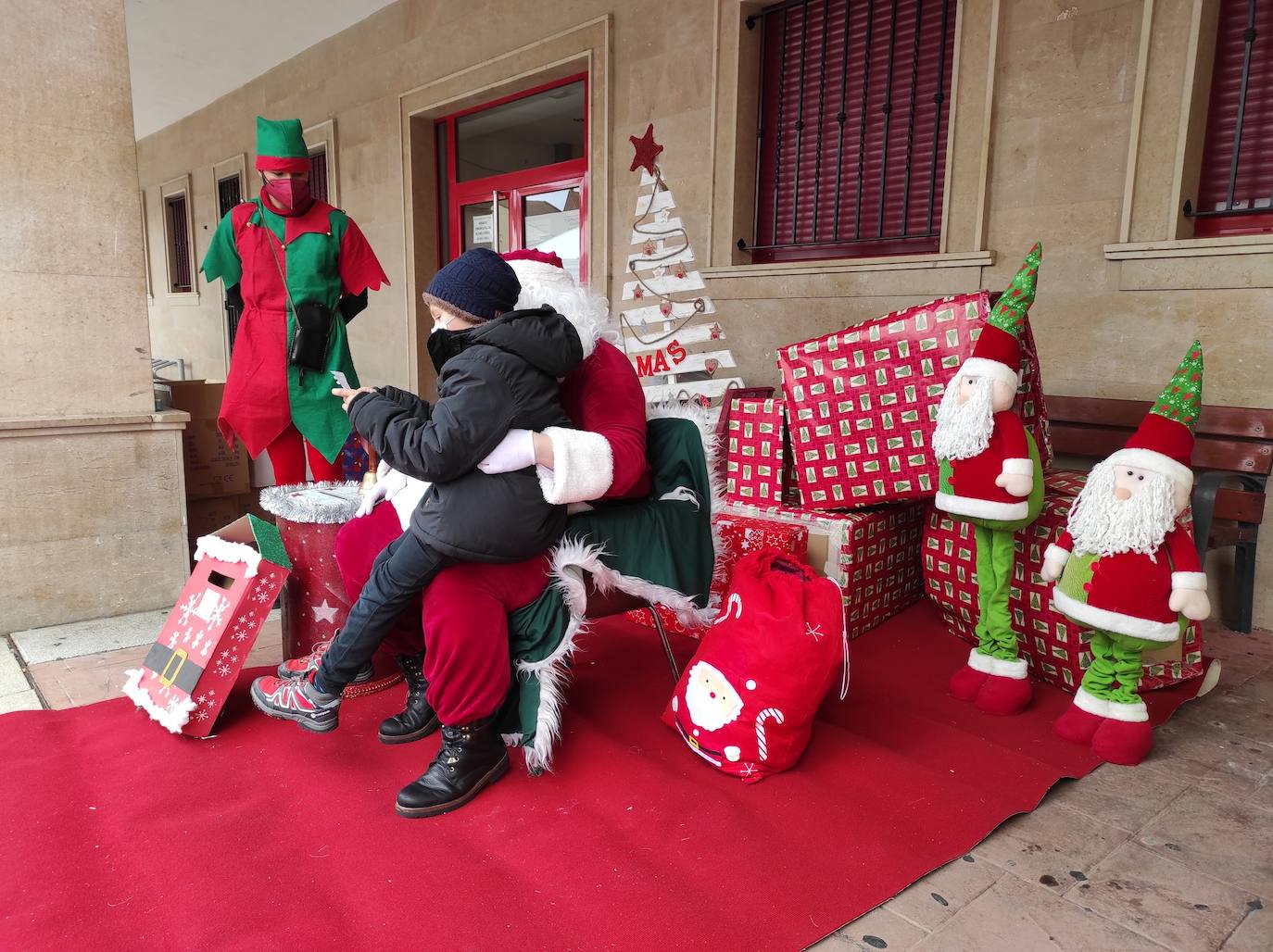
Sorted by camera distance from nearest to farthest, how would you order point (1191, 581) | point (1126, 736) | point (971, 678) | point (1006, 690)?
point (1191, 581), point (1126, 736), point (1006, 690), point (971, 678)

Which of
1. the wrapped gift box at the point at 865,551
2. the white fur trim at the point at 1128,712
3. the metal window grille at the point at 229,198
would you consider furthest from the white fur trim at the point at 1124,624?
the metal window grille at the point at 229,198

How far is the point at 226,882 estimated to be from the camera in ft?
5.50

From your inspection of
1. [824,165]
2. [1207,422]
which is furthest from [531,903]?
[824,165]

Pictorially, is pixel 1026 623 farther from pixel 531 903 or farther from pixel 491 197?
pixel 491 197

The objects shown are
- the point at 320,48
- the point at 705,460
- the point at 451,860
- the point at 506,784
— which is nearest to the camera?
the point at 451,860

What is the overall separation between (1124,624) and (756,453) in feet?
4.53

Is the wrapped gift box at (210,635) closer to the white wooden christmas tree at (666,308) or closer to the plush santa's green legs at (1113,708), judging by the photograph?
the plush santa's green legs at (1113,708)

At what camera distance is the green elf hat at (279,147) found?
3000mm

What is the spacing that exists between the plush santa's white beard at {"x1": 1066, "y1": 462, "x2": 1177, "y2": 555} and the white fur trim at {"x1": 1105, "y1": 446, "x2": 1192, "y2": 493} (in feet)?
0.07

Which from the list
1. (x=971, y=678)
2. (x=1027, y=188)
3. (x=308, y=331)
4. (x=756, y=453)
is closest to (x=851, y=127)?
(x=1027, y=188)

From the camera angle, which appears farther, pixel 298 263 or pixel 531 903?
pixel 298 263

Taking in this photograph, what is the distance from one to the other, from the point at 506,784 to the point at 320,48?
7.50 m

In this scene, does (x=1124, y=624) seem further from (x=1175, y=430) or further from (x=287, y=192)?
(x=287, y=192)

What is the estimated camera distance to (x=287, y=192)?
3109 millimetres
